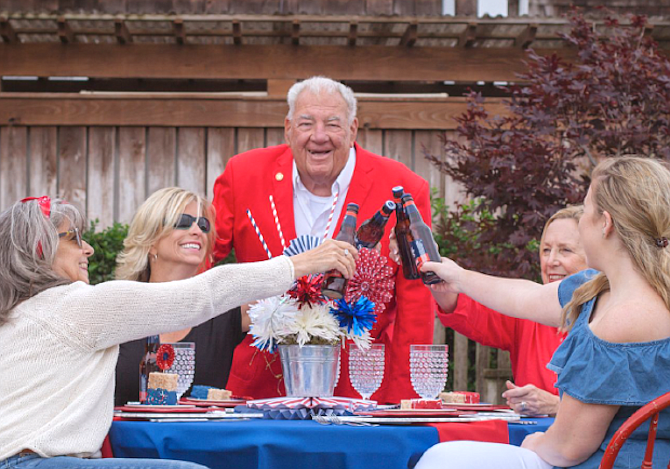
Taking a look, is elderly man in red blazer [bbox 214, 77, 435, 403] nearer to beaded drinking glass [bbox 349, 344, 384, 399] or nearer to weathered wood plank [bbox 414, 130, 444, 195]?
beaded drinking glass [bbox 349, 344, 384, 399]

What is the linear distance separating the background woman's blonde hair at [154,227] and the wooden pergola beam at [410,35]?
3.38 meters

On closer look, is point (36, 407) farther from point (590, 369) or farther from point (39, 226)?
point (590, 369)

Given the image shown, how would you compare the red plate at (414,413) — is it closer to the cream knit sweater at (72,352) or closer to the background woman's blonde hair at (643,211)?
the cream knit sweater at (72,352)

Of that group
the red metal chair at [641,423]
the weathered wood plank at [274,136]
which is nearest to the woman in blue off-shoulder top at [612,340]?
the red metal chair at [641,423]

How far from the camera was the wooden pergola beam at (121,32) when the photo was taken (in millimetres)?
6590

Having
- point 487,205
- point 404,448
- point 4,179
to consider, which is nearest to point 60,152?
point 4,179

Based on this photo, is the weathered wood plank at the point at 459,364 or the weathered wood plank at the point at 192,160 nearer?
the weathered wood plank at the point at 459,364

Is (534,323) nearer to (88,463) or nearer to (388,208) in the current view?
(388,208)

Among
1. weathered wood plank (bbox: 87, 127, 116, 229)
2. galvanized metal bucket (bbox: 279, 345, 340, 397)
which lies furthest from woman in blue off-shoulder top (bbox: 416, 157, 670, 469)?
weathered wood plank (bbox: 87, 127, 116, 229)

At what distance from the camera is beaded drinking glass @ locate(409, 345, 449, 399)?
264 cm

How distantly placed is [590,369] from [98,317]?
1267 mm

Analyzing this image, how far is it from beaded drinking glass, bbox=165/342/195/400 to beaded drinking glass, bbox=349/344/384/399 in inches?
21.5

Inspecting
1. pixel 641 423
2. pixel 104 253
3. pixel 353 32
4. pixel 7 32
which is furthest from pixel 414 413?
pixel 7 32

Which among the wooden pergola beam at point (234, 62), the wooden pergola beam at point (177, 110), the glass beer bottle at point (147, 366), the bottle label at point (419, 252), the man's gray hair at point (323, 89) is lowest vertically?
the glass beer bottle at point (147, 366)
